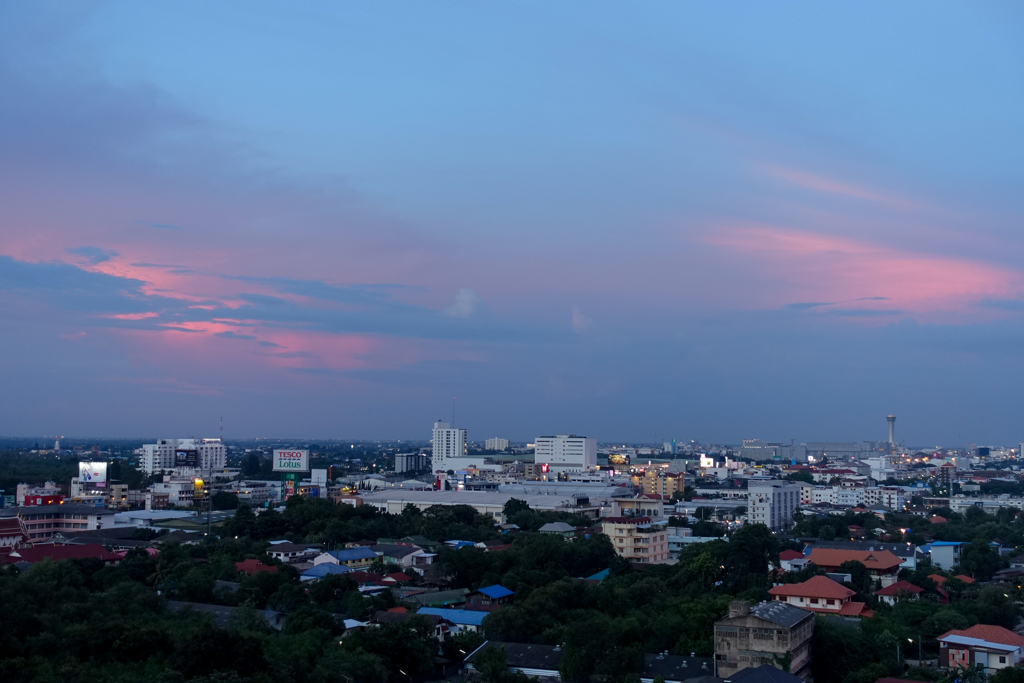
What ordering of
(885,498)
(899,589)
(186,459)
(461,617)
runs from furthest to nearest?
1. (186,459)
2. (885,498)
3. (899,589)
4. (461,617)

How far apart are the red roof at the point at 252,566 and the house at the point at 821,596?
38.7ft

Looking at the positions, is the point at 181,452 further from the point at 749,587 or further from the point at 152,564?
the point at 749,587

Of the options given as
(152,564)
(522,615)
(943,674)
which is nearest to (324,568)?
(152,564)

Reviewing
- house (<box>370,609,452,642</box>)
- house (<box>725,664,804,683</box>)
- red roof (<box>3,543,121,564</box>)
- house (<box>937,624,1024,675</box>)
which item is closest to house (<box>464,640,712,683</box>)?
house (<box>725,664,804,683</box>)

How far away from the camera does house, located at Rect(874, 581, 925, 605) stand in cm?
2109

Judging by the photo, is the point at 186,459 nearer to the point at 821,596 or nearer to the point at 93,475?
the point at 93,475

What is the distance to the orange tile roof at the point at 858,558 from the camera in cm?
2398

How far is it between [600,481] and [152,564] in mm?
38957

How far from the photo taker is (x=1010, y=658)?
15.9 metres

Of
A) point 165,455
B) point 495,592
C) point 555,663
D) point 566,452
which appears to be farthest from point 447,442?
point 555,663

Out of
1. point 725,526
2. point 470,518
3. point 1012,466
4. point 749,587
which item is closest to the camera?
point 749,587

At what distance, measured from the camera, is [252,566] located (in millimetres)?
22422

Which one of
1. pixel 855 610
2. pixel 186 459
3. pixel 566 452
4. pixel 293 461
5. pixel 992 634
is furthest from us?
pixel 566 452

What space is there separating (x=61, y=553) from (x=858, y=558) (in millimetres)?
21023
